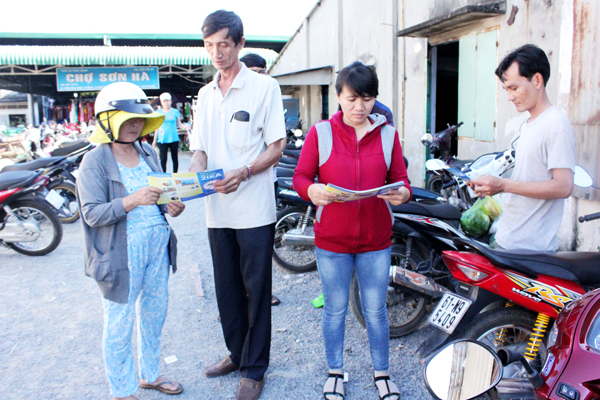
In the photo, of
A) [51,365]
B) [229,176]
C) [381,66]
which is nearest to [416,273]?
[229,176]

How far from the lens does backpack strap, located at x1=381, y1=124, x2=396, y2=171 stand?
96.1 inches

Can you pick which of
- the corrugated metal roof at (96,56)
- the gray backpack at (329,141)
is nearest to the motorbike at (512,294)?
the gray backpack at (329,141)

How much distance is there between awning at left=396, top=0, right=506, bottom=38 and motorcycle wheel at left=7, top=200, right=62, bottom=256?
542 cm

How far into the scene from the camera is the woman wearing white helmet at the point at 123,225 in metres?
2.33

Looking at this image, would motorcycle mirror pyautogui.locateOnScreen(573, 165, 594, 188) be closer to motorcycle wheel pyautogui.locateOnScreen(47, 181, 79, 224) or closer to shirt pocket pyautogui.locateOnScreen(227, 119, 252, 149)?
shirt pocket pyautogui.locateOnScreen(227, 119, 252, 149)

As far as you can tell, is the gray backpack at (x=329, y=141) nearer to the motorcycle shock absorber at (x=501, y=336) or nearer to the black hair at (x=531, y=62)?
the black hair at (x=531, y=62)

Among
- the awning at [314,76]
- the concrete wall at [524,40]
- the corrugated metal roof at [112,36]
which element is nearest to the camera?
the concrete wall at [524,40]

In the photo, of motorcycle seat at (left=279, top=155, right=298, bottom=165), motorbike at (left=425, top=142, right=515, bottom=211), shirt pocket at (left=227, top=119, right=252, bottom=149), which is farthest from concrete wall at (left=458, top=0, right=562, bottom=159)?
shirt pocket at (left=227, top=119, right=252, bottom=149)

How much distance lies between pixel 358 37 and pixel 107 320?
9.31 metres

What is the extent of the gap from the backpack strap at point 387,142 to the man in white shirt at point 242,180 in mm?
606

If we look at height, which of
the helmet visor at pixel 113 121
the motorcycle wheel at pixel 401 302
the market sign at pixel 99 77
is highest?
the market sign at pixel 99 77

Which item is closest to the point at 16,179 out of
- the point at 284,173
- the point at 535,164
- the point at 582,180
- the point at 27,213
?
the point at 27,213

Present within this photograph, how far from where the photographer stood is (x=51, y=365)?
3.19 metres

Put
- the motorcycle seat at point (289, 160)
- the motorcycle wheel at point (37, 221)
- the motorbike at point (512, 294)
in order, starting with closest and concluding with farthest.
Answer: the motorbike at point (512, 294) → the motorcycle wheel at point (37, 221) → the motorcycle seat at point (289, 160)
